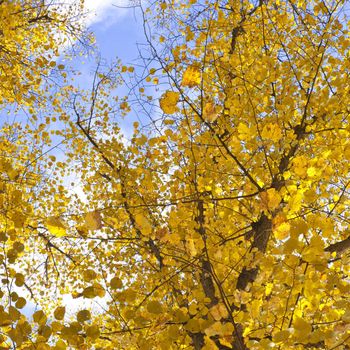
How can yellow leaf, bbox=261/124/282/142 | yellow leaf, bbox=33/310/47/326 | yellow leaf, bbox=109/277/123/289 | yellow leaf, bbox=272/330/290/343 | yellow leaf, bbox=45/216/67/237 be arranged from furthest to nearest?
yellow leaf, bbox=261/124/282/142 → yellow leaf, bbox=45/216/67/237 → yellow leaf, bbox=109/277/123/289 → yellow leaf, bbox=33/310/47/326 → yellow leaf, bbox=272/330/290/343

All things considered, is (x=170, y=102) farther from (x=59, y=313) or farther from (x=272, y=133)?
(x=59, y=313)

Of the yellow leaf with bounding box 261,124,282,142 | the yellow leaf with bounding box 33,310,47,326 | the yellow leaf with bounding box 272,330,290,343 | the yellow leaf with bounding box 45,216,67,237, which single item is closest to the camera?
the yellow leaf with bounding box 272,330,290,343

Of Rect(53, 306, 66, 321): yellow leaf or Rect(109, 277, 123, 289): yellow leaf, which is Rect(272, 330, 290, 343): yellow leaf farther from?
Rect(53, 306, 66, 321): yellow leaf

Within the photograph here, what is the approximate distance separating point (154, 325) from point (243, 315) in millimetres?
689

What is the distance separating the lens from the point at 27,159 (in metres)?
7.53

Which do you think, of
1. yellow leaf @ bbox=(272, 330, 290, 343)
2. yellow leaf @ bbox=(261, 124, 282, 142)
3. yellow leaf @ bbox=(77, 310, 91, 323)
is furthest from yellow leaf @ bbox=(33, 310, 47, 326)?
yellow leaf @ bbox=(261, 124, 282, 142)

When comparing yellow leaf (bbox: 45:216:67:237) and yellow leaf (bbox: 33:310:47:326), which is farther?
yellow leaf (bbox: 45:216:67:237)

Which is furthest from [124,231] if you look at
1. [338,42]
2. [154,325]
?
[338,42]

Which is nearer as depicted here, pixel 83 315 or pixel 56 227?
pixel 83 315

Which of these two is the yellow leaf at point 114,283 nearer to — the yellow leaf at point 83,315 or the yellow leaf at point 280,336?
the yellow leaf at point 83,315

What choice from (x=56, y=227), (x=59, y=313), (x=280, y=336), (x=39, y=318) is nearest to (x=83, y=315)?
(x=59, y=313)

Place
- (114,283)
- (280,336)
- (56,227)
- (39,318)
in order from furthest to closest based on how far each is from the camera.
A: 1. (56,227)
2. (114,283)
3. (39,318)
4. (280,336)

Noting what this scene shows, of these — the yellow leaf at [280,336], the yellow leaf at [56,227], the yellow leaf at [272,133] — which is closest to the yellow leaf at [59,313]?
the yellow leaf at [56,227]

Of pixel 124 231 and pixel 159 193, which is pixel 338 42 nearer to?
pixel 159 193
